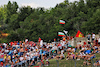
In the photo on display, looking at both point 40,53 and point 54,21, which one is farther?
point 54,21

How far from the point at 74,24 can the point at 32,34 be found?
1016 cm

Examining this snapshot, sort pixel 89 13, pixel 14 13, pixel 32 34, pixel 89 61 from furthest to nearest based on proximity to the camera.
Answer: pixel 14 13
pixel 32 34
pixel 89 13
pixel 89 61

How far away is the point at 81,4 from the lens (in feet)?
140

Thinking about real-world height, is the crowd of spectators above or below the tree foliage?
below

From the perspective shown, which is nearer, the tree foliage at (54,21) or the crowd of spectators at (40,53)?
the crowd of spectators at (40,53)

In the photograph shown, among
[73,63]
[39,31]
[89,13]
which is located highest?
[89,13]

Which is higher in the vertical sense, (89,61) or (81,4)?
(81,4)

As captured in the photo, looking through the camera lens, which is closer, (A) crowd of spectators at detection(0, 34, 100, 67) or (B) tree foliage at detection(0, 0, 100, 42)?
(A) crowd of spectators at detection(0, 34, 100, 67)

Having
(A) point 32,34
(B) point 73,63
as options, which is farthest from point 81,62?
(A) point 32,34

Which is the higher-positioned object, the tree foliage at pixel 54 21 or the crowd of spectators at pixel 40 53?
the tree foliage at pixel 54 21

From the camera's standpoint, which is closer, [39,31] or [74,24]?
[74,24]

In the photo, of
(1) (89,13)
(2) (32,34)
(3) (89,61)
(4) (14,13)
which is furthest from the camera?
(4) (14,13)

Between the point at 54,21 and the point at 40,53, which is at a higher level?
the point at 54,21

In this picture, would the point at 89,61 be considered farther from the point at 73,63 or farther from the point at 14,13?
the point at 14,13
